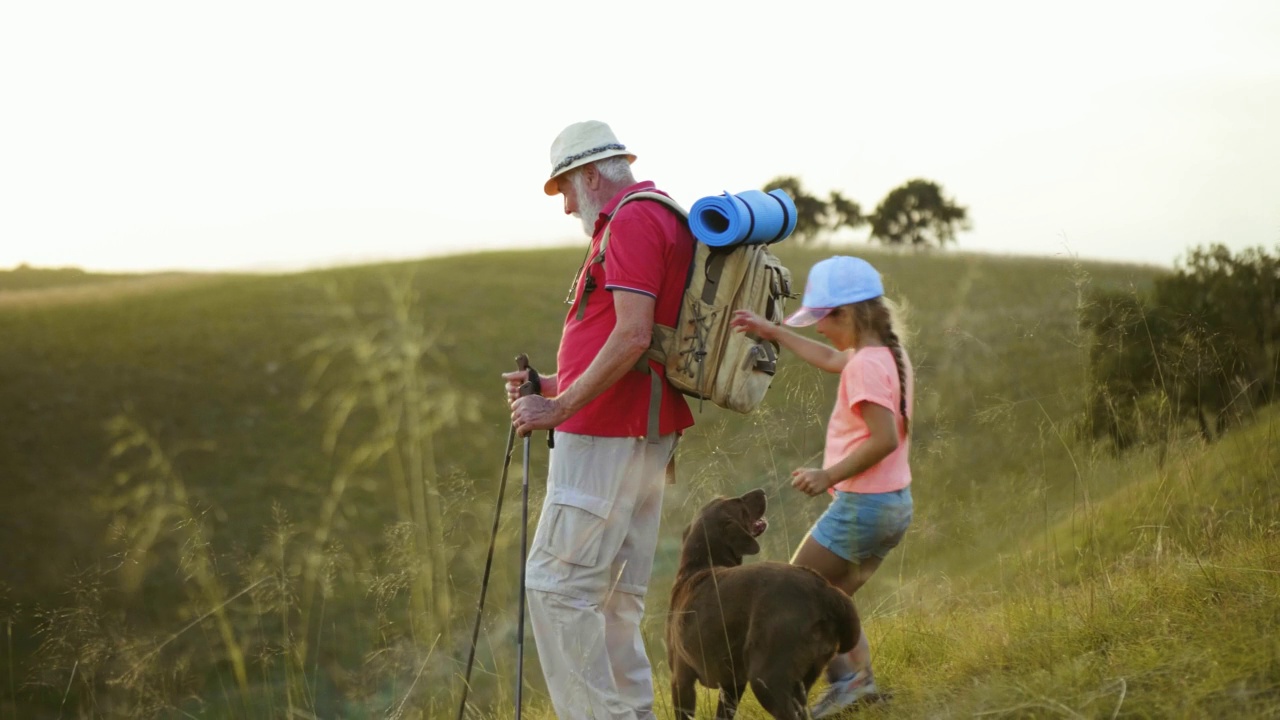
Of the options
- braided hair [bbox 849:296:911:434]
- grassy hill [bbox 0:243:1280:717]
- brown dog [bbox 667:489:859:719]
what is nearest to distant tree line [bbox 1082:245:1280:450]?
grassy hill [bbox 0:243:1280:717]

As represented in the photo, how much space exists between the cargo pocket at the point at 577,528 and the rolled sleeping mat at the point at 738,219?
1060 mm

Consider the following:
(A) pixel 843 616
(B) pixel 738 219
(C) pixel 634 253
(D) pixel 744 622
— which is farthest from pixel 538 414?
(A) pixel 843 616

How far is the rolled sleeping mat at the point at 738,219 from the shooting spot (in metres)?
3.71

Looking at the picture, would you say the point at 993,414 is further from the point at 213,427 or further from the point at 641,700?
the point at 213,427

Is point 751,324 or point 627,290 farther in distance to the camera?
point 751,324

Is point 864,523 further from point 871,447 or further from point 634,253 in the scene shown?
point 634,253

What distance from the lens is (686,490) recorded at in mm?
5133

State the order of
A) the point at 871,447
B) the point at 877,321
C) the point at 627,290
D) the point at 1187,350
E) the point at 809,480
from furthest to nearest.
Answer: the point at 1187,350 < the point at 877,321 < the point at 871,447 < the point at 809,480 < the point at 627,290

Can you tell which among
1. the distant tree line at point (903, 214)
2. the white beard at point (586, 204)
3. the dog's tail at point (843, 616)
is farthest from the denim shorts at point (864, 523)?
the distant tree line at point (903, 214)

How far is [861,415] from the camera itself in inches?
165

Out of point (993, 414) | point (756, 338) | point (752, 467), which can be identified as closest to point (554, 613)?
point (756, 338)

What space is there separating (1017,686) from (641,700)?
4.55 ft

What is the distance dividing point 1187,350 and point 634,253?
3.26 meters

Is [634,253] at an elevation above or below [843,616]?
above
